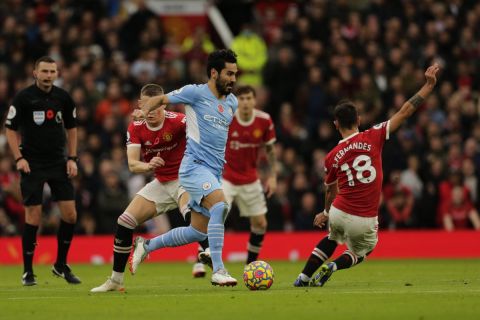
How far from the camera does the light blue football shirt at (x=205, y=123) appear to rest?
12.2 meters

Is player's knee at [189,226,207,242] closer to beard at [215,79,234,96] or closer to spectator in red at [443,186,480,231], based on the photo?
beard at [215,79,234,96]

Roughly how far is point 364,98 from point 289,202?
125 inches

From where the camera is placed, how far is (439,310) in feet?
32.4

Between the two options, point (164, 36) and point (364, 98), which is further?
point (164, 36)

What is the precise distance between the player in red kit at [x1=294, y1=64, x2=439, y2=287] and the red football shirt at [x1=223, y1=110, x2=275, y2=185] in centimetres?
414

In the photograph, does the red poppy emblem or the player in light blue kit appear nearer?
the player in light blue kit

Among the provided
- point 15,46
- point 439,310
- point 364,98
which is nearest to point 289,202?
point 364,98

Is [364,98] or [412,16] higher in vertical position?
[412,16]

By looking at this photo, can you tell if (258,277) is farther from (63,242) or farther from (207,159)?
(63,242)

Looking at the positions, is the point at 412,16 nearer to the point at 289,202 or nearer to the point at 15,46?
the point at 289,202

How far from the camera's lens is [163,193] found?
13.1 meters

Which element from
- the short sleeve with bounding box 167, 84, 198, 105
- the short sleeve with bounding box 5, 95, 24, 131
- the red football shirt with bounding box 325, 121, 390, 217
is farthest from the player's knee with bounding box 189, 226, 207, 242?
the short sleeve with bounding box 5, 95, 24, 131

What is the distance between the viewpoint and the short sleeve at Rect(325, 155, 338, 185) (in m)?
12.5

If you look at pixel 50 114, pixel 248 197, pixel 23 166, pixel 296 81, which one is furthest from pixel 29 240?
pixel 296 81
